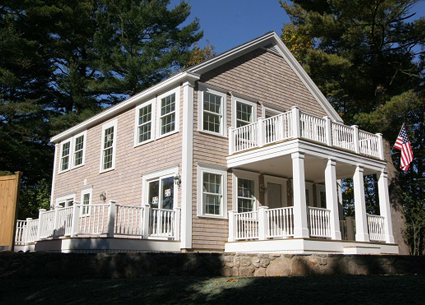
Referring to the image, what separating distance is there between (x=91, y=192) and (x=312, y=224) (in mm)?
9794

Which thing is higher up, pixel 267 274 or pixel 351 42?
pixel 351 42

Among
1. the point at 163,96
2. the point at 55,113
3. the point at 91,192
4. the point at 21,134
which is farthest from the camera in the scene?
the point at 55,113

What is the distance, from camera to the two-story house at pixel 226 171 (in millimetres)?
13102

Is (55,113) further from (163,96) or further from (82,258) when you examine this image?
(82,258)

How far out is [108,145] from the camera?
18.6m

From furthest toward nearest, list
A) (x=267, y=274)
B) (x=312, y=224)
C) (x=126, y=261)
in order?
(x=312, y=224) → (x=126, y=261) → (x=267, y=274)

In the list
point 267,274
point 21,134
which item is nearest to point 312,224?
point 267,274

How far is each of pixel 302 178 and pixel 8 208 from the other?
783 cm

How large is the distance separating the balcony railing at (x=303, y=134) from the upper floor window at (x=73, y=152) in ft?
27.5

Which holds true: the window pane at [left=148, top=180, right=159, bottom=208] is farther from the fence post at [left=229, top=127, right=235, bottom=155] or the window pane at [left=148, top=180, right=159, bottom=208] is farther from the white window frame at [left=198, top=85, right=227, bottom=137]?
the fence post at [left=229, top=127, right=235, bottom=155]

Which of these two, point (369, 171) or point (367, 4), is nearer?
point (369, 171)

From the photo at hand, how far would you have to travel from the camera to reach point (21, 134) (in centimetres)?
2900

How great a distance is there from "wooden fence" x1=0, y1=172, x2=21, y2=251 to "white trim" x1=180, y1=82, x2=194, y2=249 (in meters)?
4.87

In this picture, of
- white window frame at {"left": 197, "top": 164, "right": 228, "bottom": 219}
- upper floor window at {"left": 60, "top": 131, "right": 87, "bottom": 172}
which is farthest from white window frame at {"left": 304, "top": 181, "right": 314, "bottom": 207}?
upper floor window at {"left": 60, "top": 131, "right": 87, "bottom": 172}
